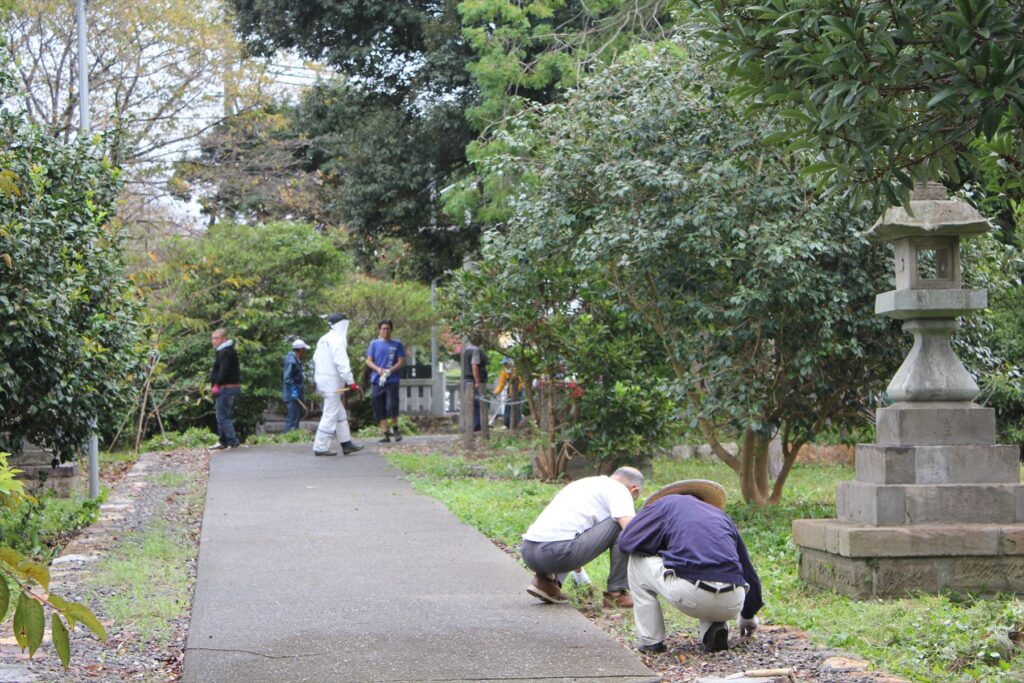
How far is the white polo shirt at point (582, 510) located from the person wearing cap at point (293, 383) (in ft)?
43.9

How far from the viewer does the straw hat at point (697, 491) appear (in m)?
6.82

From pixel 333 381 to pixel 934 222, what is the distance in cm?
973

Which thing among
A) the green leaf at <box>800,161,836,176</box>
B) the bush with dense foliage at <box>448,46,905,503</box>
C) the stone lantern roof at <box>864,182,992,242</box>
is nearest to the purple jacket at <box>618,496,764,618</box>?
the green leaf at <box>800,161,836,176</box>

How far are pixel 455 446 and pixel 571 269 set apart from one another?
5.65 m

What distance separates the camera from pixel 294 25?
20.3 m

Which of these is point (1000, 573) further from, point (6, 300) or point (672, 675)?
point (6, 300)

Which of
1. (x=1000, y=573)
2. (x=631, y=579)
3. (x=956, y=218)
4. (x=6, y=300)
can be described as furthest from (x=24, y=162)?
(x=1000, y=573)

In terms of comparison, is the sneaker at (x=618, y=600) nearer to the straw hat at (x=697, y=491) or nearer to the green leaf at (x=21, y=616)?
the straw hat at (x=697, y=491)

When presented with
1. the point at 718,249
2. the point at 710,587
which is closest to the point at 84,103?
the point at 718,249

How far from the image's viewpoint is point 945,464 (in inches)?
303

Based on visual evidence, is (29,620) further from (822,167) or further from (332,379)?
(332,379)

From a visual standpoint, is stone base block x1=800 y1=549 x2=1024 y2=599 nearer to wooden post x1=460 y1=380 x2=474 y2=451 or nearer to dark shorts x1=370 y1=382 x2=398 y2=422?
wooden post x1=460 y1=380 x2=474 y2=451

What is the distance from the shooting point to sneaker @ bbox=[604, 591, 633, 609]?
7516mm

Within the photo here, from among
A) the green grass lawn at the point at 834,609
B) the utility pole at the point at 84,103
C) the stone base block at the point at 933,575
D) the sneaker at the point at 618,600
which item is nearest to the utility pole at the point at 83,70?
the utility pole at the point at 84,103
